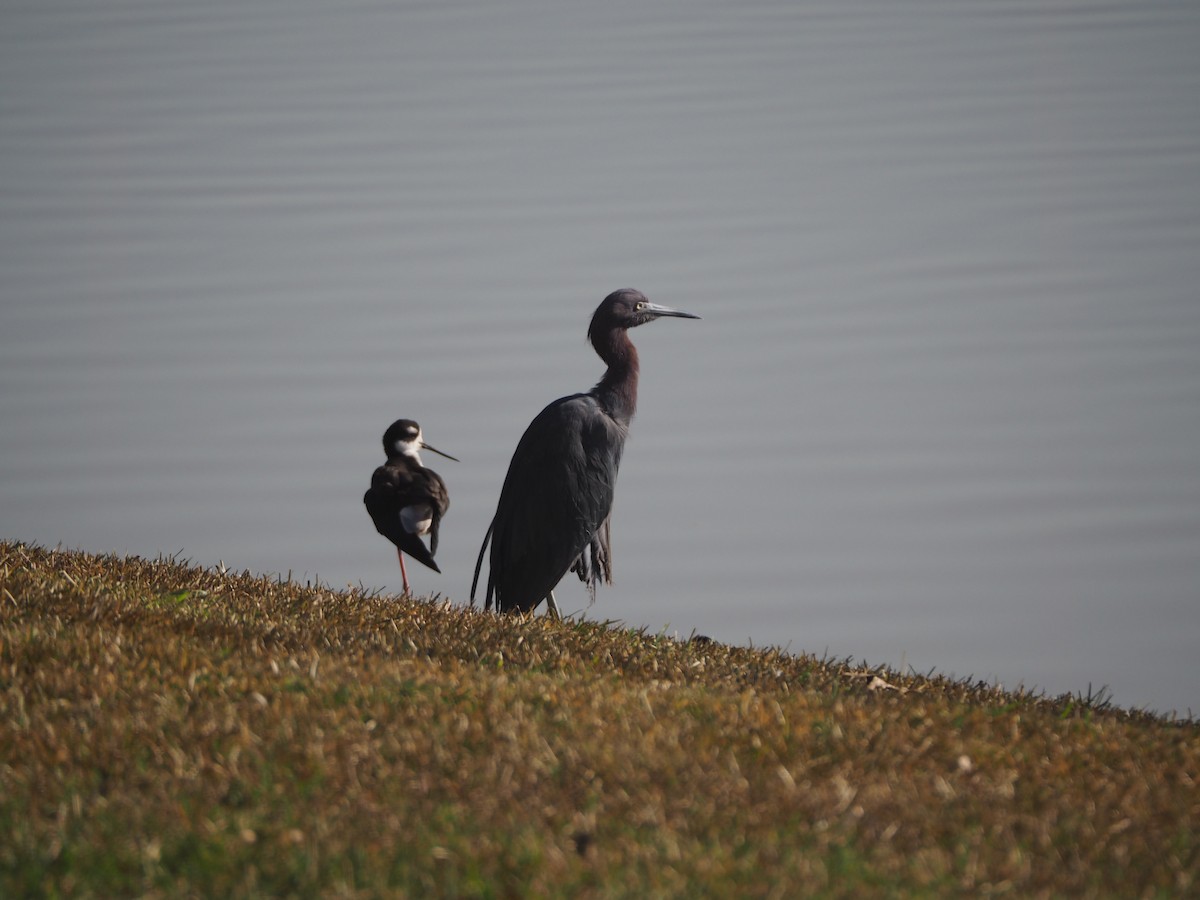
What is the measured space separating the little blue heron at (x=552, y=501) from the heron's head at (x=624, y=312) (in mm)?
606

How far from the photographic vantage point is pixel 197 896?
8.81 feet

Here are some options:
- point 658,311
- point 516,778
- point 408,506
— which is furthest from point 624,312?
point 516,778

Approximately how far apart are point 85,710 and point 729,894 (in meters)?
2.31

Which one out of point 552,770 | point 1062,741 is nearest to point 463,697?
point 552,770

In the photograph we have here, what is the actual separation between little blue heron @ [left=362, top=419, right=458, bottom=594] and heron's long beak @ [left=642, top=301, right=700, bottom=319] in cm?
202

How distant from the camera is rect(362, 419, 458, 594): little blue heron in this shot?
673 centimetres

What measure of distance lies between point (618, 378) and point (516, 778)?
4.49m

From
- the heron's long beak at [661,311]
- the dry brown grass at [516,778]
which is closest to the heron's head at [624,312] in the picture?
the heron's long beak at [661,311]

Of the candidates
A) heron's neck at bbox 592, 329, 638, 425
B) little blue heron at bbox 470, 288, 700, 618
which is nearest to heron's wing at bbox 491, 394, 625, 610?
little blue heron at bbox 470, 288, 700, 618

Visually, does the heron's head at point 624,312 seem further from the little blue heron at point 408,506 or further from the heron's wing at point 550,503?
the little blue heron at point 408,506

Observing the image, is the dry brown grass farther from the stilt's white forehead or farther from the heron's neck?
the heron's neck

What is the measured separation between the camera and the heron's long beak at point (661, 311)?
26.0 feet

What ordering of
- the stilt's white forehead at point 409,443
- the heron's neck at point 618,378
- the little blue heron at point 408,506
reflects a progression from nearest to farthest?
1. the little blue heron at point 408,506
2. the stilt's white forehead at point 409,443
3. the heron's neck at point 618,378

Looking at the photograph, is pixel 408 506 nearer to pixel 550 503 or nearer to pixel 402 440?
pixel 402 440
